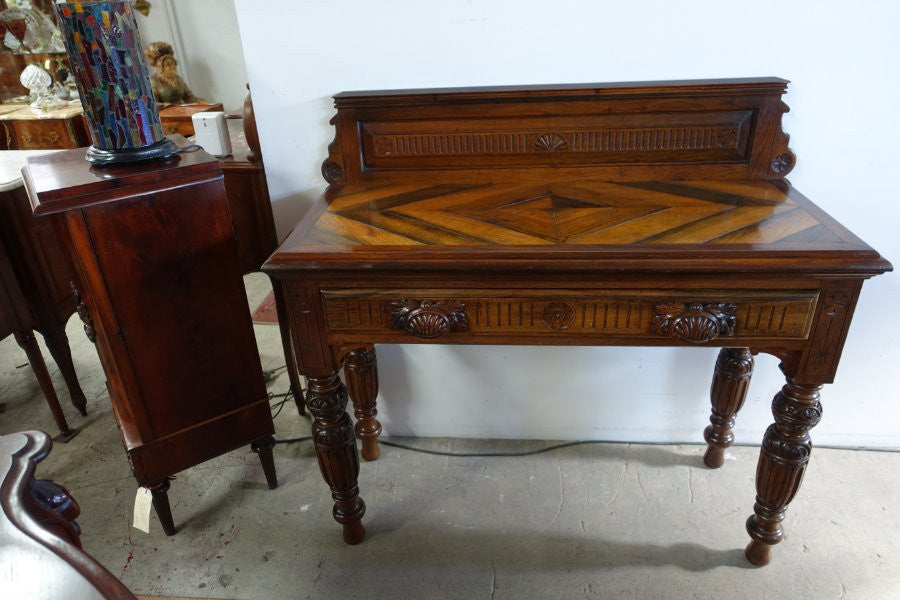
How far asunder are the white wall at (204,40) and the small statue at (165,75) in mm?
267

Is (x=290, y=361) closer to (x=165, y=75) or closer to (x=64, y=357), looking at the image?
(x=64, y=357)

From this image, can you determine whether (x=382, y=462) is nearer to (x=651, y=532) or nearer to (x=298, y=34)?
(x=651, y=532)

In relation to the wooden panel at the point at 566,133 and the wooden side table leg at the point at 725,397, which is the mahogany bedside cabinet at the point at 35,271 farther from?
the wooden side table leg at the point at 725,397

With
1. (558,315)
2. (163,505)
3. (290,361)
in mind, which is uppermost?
(558,315)

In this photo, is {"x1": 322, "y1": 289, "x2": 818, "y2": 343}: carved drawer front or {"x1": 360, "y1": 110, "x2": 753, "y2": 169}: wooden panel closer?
{"x1": 322, "y1": 289, "x2": 818, "y2": 343}: carved drawer front

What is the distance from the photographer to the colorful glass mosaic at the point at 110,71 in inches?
46.6

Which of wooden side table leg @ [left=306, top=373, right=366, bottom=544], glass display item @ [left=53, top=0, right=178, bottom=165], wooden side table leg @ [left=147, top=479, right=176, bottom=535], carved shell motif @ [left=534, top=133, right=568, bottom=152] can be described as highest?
glass display item @ [left=53, top=0, right=178, bottom=165]

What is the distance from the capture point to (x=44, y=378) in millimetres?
1994

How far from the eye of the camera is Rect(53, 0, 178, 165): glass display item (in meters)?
1.18

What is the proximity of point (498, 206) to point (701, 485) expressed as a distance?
3.50ft

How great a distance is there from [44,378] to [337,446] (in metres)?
1.20

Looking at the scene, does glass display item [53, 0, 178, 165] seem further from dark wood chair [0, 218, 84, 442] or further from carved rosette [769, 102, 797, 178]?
carved rosette [769, 102, 797, 178]

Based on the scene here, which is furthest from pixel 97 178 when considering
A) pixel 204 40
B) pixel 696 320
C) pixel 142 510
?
pixel 204 40

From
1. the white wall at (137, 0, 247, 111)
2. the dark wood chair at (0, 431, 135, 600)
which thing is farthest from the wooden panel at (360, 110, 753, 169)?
the white wall at (137, 0, 247, 111)
